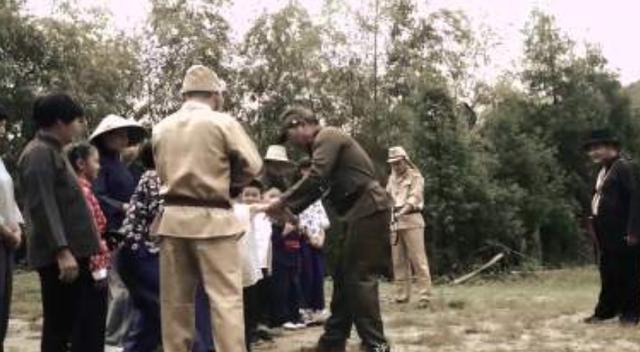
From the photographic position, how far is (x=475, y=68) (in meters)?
27.9

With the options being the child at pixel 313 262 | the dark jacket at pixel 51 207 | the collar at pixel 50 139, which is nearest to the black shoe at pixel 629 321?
the child at pixel 313 262

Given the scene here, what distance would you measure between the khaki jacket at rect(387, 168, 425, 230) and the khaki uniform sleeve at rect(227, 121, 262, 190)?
224 inches

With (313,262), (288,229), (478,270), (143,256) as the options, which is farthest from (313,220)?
(478,270)

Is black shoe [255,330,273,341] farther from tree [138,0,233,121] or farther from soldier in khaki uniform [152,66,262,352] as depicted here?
tree [138,0,233,121]

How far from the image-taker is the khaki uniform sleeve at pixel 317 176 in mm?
6336

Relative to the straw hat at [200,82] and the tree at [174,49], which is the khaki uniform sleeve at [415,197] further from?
the tree at [174,49]

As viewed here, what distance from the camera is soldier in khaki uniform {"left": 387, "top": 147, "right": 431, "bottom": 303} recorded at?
10.7 meters

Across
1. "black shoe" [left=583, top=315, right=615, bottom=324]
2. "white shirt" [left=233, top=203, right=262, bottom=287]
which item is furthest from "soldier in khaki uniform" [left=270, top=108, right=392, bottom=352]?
"black shoe" [left=583, top=315, right=615, bottom=324]

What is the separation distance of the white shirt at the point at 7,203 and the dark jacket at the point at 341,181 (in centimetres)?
193

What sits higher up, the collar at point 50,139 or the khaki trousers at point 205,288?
the collar at point 50,139

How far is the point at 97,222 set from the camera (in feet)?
18.2

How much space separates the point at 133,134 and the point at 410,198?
4837 millimetres

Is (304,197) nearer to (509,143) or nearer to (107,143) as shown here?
(107,143)

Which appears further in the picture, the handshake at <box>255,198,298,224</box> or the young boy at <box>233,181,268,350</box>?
the handshake at <box>255,198,298,224</box>
